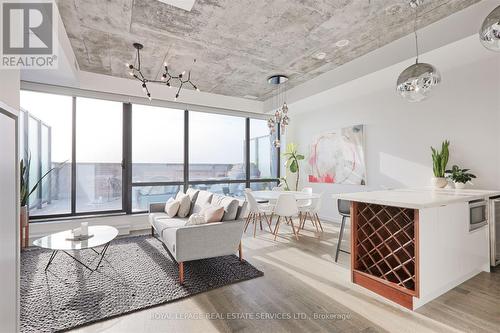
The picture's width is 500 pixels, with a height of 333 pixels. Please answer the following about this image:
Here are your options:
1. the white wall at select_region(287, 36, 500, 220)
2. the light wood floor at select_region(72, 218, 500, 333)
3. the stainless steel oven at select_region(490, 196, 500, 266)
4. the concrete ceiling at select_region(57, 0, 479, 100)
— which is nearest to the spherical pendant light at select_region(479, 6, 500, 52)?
the concrete ceiling at select_region(57, 0, 479, 100)

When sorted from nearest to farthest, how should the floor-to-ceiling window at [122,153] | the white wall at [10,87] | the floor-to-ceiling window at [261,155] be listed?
the white wall at [10,87] → the floor-to-ceiling window at [122,153] → the floor-to-ceiling window at [261,155]

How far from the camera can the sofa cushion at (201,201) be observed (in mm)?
3611

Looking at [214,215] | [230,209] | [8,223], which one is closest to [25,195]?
[214,215]

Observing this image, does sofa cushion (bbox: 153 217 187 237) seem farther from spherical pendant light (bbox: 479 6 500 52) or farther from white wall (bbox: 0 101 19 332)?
spherical pendant light (bbox: 479 6 500 52)

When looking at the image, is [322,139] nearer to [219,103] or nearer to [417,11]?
[219,103]

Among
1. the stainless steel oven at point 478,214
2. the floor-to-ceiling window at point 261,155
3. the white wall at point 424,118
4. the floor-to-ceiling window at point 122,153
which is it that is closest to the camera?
the stainless steel oven at point 478,214

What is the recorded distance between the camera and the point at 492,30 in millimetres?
1402

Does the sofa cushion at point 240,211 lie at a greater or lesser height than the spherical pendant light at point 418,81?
lesser

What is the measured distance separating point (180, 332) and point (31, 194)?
3712 millimetres

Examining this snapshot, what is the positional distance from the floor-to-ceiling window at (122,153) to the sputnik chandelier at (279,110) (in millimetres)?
1043

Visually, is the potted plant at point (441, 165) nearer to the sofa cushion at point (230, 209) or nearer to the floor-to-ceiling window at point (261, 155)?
the sofa cushion at point (230, 209)

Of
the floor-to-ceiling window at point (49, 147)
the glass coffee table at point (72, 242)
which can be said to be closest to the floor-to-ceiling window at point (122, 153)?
the floor-to-ceiling window at point (49, 147)

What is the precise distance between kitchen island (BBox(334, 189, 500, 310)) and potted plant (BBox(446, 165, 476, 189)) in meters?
0.46

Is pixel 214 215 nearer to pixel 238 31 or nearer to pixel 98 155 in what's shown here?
pixel 238 31
